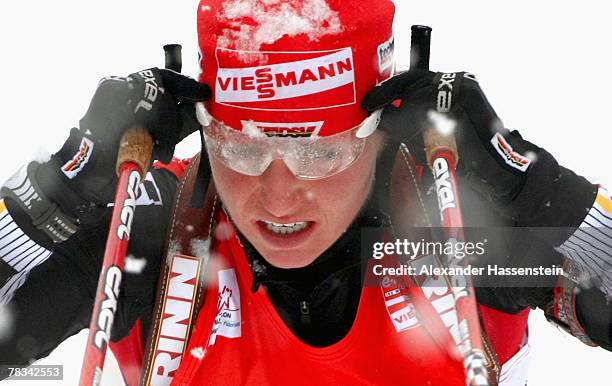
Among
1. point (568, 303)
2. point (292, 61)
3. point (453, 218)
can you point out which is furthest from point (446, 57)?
point (292, 61)

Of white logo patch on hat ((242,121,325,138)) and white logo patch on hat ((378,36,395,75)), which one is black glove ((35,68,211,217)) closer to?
white logo patch on hat ((242,121,325,138))

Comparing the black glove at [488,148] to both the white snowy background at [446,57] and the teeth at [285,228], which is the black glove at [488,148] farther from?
the white snowy background at [446,57]

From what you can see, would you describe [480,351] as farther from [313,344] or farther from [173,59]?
[173,59]

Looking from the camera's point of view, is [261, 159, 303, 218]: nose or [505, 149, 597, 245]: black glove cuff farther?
[505, 149, 597, 245]: black glove cuff

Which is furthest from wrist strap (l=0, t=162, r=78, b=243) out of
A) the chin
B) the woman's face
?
the chin

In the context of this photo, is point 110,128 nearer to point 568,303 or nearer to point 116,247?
point 116,247

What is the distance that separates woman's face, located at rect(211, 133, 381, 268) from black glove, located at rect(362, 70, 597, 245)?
133 mm

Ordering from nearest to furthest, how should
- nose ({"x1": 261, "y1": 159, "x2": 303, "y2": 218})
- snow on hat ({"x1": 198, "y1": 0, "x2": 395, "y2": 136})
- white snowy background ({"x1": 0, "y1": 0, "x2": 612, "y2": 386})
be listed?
snow on hat ({"x1": 198, "y1": 0, "x2": 395, "y2": 136}), nose ({"x1": 261, "y1": 159, "x2": 303, "y2": 218}), white snowy background ({"x1": 0, "y1": 0, "x2": 612, "y2": 386})

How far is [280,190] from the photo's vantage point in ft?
9.48

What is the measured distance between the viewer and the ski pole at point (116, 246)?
8.73ft

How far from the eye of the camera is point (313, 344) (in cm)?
329

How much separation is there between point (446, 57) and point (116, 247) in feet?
7.54

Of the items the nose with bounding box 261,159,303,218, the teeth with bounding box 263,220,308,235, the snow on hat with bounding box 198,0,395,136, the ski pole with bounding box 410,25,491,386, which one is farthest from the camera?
the teeth with bounding box 263,220,308,235

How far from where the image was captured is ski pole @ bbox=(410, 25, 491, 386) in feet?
8.56
